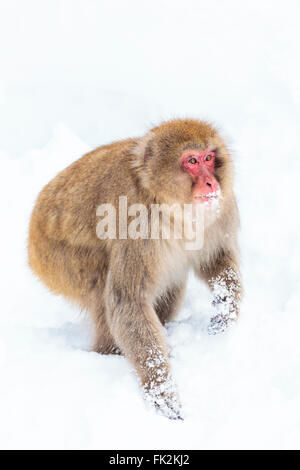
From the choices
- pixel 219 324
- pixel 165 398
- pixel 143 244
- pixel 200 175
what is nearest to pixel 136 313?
pixel 143 244

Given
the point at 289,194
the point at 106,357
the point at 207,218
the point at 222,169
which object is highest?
the point at 222,169

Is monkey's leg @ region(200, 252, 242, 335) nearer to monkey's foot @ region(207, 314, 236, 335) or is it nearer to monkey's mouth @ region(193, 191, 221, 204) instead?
monkey's foot @ region(207, 314, 236, 335)

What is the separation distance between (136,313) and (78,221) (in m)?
0.69

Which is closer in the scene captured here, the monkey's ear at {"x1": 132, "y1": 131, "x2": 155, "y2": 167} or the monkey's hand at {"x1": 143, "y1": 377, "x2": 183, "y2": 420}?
the monkey's hand at {"x1": 143, "y1": 377, "x2": 183, "y2": 420}

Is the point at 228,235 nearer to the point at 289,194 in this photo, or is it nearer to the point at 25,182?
the point at 289,194

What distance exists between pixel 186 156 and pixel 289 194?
7.23 ft

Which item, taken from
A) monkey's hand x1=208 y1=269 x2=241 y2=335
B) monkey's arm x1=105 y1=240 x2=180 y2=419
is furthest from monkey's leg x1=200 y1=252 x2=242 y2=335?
monkey's arm x1=105 y1=240 x2=180 y2=419

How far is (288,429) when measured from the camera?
8.54 ft

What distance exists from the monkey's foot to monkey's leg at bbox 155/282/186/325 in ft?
1.24

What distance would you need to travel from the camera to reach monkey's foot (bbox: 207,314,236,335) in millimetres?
3482

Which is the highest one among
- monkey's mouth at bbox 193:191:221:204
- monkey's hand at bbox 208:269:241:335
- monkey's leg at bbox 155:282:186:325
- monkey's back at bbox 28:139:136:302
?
monkey's mouth at bbox 193:191:221:204

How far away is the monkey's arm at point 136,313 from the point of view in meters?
3.02

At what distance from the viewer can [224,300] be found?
3562 millimetres

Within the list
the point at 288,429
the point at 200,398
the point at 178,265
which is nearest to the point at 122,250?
the point at 178,265
